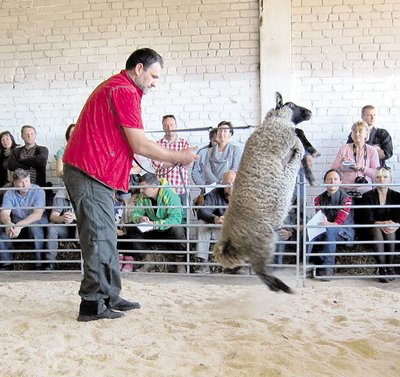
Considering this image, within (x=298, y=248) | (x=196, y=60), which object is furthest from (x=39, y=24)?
(x=298, y=248)

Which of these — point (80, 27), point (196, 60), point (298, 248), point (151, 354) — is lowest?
point (151, 354)

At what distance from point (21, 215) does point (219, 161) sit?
263 centimetres

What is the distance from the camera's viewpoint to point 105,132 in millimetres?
4051

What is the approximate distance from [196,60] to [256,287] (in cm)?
374

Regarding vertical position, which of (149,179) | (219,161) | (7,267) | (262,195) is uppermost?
(219,161)

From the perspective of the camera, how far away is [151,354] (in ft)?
11.3

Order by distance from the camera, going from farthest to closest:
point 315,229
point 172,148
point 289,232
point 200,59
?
point 200,59, point 172,148, point 289,232, point 315,229

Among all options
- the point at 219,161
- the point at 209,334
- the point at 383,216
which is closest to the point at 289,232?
the point at 383,216

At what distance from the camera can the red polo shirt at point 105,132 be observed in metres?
4.02

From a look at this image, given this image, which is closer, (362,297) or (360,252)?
(362,297)

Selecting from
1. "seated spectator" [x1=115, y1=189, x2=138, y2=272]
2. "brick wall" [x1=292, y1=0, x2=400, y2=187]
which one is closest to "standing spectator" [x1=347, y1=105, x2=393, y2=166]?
"brick wall" [x1=292, y1=0, x2=400, y2=187]

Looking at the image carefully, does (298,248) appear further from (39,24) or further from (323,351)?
(39,24)

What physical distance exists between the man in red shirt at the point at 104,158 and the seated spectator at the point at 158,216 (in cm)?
231

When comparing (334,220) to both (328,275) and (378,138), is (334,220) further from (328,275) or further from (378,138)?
(378,138)
